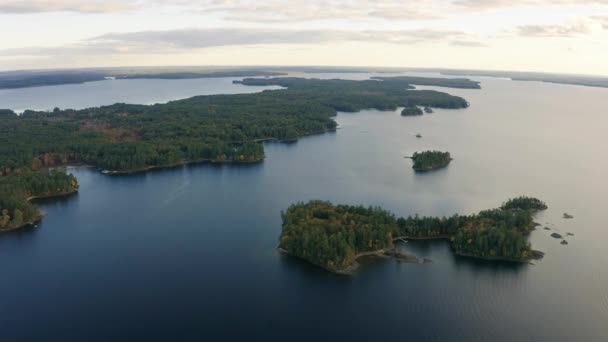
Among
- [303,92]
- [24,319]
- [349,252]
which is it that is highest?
[303,92]

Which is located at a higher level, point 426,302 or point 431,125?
point 431,125

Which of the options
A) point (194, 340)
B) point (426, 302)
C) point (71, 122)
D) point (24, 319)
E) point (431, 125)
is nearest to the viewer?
point (194, 340)

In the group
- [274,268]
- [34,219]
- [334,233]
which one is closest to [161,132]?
[34,219]

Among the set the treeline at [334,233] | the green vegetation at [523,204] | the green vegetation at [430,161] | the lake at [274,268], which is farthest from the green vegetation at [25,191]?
the green vegetation at [523,204]

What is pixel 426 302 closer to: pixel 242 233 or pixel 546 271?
pixel 546 271

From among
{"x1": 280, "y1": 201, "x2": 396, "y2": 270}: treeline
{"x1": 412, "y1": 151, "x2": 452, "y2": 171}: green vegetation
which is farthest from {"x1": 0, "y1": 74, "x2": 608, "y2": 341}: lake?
{"x1": 412, "y1": 151, "x2": 452, "y2": 171}: green vegetation

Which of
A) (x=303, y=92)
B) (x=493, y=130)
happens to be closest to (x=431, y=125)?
(x=493, y=130)

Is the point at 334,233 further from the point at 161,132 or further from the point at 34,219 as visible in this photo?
the point at 161,132
